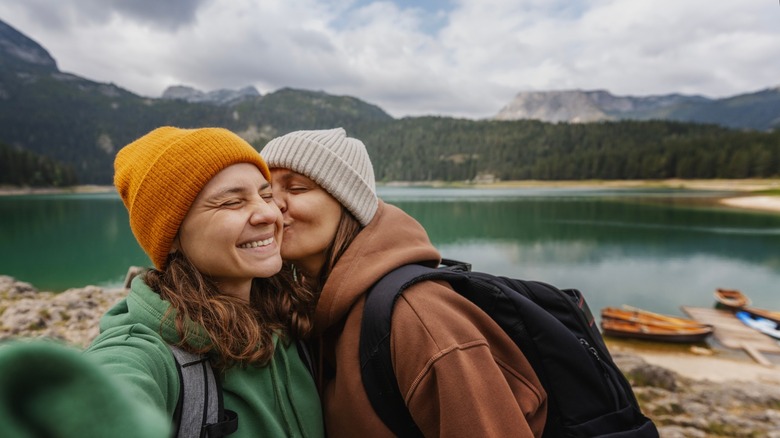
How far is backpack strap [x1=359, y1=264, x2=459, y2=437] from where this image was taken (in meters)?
1.28

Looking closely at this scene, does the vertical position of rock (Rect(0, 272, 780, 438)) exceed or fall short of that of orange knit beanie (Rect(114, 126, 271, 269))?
it falls short

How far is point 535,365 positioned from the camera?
4.45 feet

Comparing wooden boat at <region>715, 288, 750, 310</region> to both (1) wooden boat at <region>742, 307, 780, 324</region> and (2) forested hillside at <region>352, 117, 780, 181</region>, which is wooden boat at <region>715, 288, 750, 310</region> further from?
(2) forested hillside at <region>352, 117, 780, 181</region>

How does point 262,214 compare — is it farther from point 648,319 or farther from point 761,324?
point 761,324

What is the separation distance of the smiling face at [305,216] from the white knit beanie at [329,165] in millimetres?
Answer: 42

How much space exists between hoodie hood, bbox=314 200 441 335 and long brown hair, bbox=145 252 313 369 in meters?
0.19

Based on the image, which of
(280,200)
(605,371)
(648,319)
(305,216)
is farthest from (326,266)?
(648,319)

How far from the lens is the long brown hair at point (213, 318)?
1172 mm

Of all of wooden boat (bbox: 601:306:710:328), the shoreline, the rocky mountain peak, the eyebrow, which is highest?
the rocky mountain peak

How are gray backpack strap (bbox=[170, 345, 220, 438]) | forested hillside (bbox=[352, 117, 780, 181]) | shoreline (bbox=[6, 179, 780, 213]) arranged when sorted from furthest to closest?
forested hillside (bbox=[352, 117, 780, 181]), shoreline (bbox=[6, 179, 780, 213]), gray backpack strap (bbox=[170, 345, 220, 438])

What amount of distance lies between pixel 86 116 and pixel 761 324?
191 m

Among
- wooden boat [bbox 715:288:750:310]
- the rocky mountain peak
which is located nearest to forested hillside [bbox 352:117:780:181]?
wooden boat [bbox 715:288:750:310]

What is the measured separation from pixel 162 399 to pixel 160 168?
70cm

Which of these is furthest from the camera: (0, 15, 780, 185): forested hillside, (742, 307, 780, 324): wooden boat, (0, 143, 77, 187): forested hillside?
(0, 15, 780, 185): forested hillside
